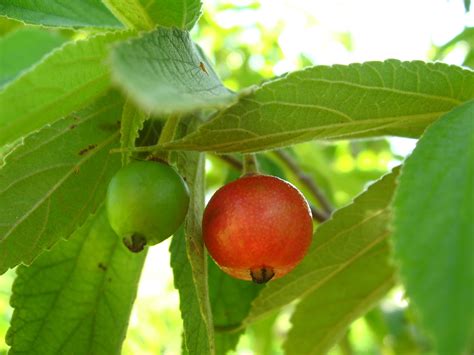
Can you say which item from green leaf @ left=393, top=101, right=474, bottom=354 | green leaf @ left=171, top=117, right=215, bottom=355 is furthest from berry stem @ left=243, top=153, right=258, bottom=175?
green leaf @ left=393, top=101, right=474, bottom=354

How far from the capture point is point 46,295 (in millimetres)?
2051

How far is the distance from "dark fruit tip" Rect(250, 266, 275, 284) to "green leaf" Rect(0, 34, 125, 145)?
527mm

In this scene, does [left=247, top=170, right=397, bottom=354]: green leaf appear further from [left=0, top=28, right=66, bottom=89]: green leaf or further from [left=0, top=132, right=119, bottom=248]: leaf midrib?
[left=0, top=28, right=66, bottom=89]: green leaf

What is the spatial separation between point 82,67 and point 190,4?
0.30m

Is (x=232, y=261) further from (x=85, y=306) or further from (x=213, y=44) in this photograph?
(x=213, y=44)

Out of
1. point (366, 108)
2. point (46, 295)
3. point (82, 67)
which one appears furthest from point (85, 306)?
point (366, 108)

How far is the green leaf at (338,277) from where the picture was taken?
6.54ft

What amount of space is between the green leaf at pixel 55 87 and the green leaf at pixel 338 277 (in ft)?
2.46

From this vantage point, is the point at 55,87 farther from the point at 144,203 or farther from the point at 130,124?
the point at 144,203

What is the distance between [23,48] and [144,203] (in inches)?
56.6

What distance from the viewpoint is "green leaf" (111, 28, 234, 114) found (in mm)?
1135

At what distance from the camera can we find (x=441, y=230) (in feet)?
3.52

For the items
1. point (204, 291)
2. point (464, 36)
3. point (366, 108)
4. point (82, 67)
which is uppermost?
point (464, 36)

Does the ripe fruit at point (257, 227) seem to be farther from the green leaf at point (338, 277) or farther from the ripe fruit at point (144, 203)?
the green leaf at point (338, 277)
